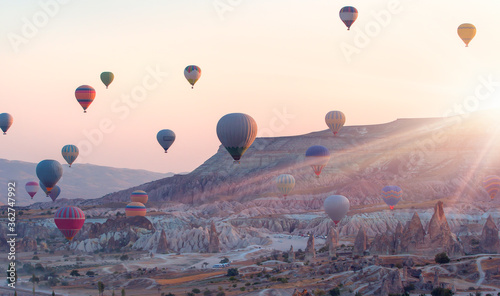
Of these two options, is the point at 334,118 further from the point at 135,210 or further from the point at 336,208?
the point at 135,210

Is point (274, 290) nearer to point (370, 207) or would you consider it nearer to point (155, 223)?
point (155, 223)

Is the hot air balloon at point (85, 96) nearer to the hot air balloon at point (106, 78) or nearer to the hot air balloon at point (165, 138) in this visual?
the hot air balloon at point (106, 78)

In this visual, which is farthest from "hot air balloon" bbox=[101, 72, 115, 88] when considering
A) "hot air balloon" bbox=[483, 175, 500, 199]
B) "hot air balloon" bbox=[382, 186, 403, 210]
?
"hot air balloon" bbox=[483, 175, 500, 199]

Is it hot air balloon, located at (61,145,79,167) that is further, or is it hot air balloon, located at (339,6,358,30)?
hot air balloon, located at (61,145,79,167)

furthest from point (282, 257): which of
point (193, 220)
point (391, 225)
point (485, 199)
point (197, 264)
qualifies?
point (485, 199)

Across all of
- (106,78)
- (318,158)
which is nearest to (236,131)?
(106,78)

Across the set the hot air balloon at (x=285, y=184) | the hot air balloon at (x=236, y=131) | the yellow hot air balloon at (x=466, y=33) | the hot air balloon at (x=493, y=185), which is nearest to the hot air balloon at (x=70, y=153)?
the hot air balloon at (x=285, y=184)

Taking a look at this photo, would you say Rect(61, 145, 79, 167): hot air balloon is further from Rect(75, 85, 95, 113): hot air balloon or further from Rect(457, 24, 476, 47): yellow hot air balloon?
Rect(457, 24, 476, 47): yellow hot air balloon
